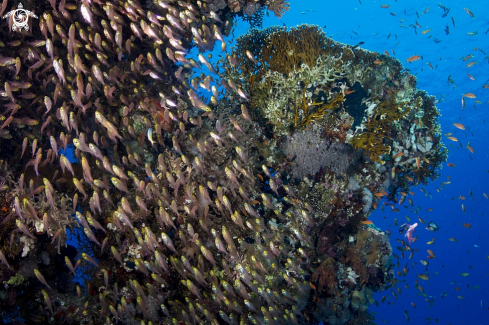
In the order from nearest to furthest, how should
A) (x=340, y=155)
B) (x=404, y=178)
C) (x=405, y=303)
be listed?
(x=340, y=155) < (x=404, y=178) < (x=405, y=303)

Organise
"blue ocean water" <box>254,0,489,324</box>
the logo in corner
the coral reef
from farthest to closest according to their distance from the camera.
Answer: "blue ocean water" <box>254,0,489,324</box>
the logo in corner
the coral reef

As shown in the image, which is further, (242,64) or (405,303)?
(405,303)

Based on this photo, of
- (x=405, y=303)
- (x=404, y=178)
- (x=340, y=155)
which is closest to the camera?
(x=340, y=155)

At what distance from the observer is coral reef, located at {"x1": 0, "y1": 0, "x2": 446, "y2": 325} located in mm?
4730

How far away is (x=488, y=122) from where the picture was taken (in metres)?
44.4

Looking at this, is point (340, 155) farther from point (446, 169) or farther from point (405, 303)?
point (405, 303)

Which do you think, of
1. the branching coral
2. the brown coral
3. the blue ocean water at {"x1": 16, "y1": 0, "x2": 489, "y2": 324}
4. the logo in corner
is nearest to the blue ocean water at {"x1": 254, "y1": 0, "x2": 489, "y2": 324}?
the blue ocean water at {"x1": 16, "y1": 0, "x2": 489, "y2": 324}

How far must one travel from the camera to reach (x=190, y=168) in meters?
5.37

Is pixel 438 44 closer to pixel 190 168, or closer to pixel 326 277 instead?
pixel 326 277

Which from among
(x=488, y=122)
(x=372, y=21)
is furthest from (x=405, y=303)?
(x=372, y=21)

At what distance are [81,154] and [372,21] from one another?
46194 millimetres

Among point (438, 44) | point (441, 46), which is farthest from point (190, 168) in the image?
point (441, 46)

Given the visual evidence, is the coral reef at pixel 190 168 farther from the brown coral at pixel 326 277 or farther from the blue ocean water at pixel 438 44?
the blue ocean water at pixel 438 44

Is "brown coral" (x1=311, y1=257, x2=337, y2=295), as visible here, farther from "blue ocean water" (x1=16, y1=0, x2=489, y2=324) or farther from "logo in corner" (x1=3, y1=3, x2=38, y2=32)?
"blue ocean water" (x1=16, y1=0, x2=489, y2=324)
